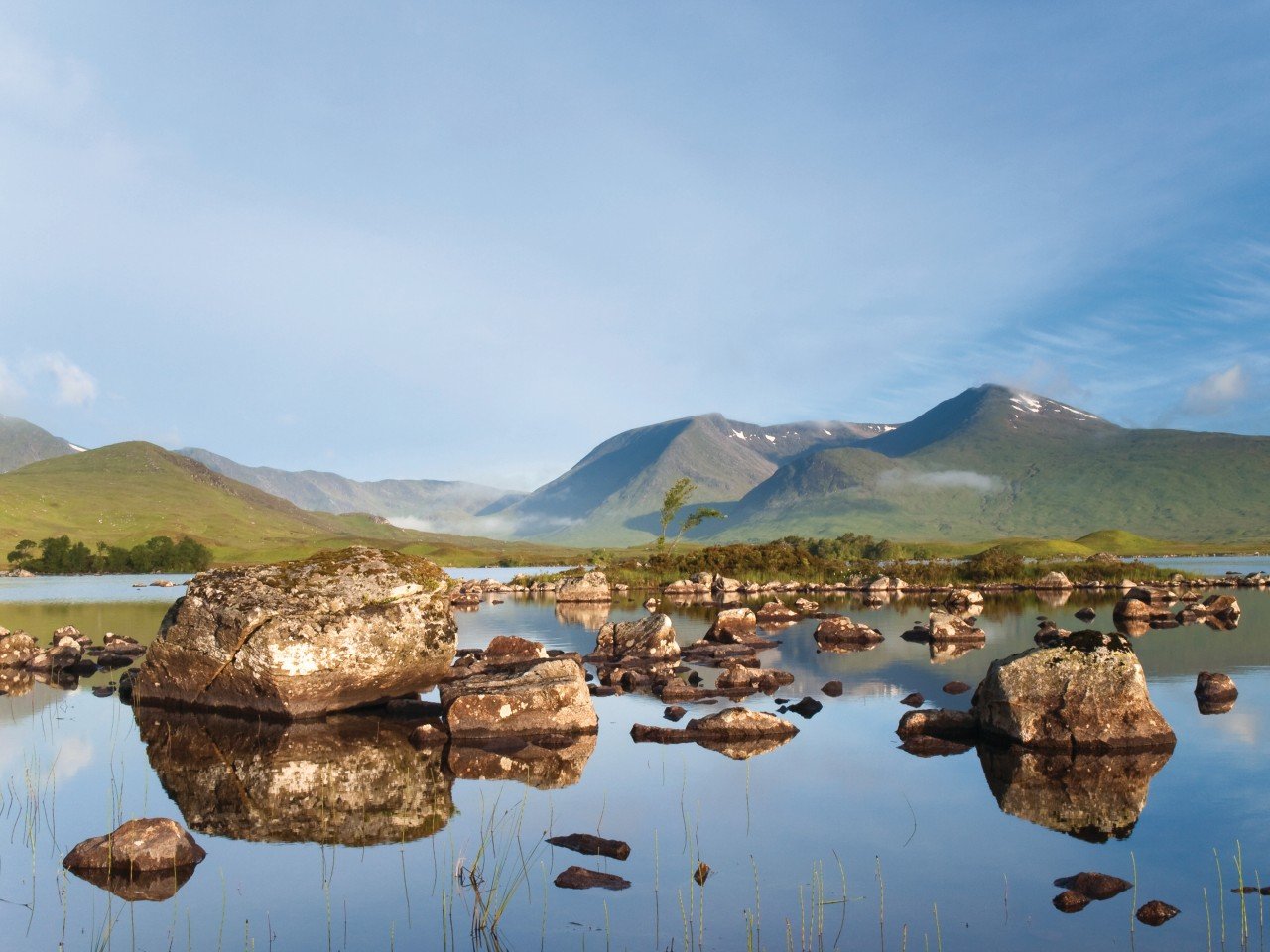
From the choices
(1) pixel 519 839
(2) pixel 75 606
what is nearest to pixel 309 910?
(1) pixel 519 839

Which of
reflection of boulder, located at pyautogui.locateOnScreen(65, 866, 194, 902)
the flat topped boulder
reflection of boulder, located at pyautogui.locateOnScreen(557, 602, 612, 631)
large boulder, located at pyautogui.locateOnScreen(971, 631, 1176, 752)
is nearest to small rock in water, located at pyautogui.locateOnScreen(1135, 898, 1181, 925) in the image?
large boulder, located at pyautogui.locateOnScreen(971, 631, 1176, 752)

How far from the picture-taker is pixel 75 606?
8012cm

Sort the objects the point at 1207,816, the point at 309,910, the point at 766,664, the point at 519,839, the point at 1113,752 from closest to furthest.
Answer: the point at 309,910 → the point at 519,839 → the point at 1207,816 → the point at 1113,752 → the point at 766,664

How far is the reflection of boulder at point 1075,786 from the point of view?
17000 mm

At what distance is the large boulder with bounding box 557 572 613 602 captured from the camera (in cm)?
8744

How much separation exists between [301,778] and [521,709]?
6.25 metres

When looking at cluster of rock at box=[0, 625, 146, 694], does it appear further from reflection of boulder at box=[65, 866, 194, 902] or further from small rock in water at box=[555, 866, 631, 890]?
small rock in water at box=[555, 866, 631, 890]

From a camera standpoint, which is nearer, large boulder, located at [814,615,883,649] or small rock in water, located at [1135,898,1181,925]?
small rock in water, located at [1135,898,1181,925]

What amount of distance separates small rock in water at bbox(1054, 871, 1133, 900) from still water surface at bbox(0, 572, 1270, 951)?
0.34 m

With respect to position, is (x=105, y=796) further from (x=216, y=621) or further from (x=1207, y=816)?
(x=1207, y=816)

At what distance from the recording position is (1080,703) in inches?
906

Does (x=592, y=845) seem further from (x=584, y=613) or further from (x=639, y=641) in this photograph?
(x=584, y=613)

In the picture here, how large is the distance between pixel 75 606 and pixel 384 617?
65494mm

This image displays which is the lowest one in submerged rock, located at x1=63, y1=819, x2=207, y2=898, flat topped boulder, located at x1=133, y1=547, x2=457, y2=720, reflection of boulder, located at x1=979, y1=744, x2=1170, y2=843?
reflection of boulder, located at x1=979, y1=744, x2=1170, y2=843
